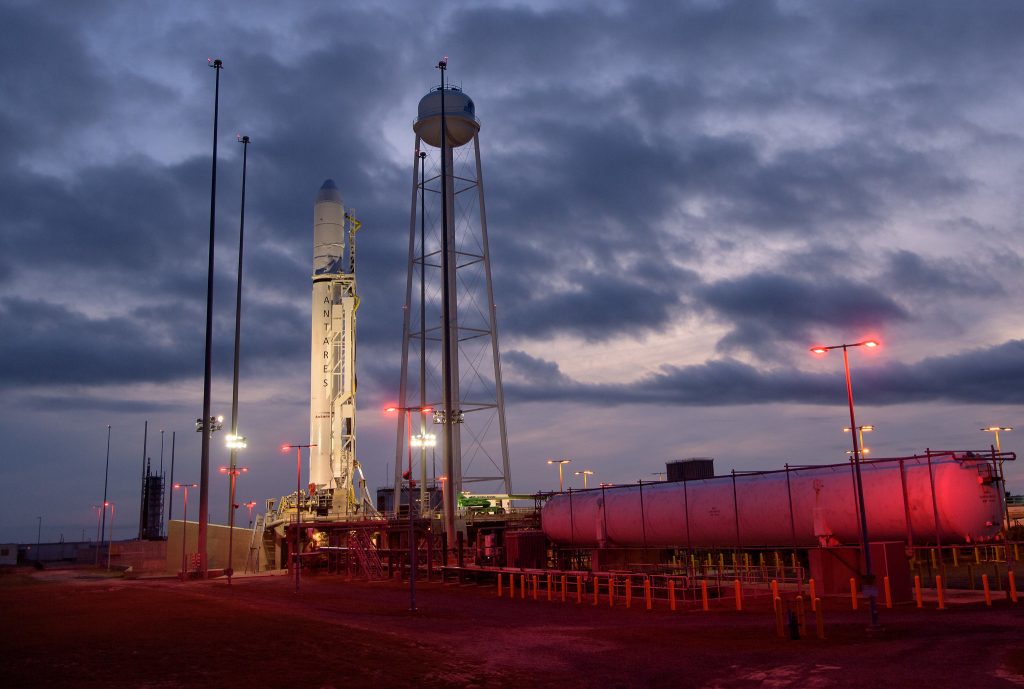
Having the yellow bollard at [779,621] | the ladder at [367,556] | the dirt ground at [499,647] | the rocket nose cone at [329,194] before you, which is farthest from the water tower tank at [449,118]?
the yellow bollard at [779,621]

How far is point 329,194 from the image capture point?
75.2 meters

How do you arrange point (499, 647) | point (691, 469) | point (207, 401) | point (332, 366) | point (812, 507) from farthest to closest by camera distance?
point (691, 469) → point (332, 366) → point (207, 401) → point (812, 507) → point (499, 647)

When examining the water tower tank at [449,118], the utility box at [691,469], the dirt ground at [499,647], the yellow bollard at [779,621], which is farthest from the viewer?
the utility box at [691,469]

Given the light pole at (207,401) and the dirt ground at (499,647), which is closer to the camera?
the dirt ground at (499,647)

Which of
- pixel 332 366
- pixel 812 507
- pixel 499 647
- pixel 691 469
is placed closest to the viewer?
pixel 499 647

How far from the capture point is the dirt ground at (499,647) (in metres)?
17.4

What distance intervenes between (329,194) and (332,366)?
51.5ft

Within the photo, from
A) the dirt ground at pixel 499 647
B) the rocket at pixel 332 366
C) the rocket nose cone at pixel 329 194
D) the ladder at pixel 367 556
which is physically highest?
the rocket nose cone at pixel 329 194

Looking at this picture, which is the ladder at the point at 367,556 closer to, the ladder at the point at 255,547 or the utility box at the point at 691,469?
the ladder at the point at 255,547

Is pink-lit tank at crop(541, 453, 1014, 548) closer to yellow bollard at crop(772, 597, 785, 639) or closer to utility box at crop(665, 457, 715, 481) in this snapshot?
yellow bollard at crop(772, 597, 785, 639)

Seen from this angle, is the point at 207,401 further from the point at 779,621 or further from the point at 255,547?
the point at 779,621

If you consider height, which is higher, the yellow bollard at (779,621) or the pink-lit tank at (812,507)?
the pink-lit tank at (812,507)

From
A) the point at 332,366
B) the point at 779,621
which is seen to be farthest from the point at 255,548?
the point at 779,621

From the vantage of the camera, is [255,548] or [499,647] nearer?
[499,647]
